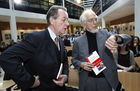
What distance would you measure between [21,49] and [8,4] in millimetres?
10392

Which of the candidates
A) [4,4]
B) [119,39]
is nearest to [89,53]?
[119,39]

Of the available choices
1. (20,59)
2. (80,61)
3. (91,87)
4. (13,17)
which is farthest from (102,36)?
(13,17)

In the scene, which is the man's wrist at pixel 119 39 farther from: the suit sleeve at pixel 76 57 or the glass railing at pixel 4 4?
the glass railing at pixel 4 4

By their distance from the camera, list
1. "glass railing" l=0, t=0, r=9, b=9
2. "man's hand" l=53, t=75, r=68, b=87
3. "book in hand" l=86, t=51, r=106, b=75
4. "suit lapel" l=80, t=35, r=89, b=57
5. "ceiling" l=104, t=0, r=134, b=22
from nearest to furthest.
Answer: "man's hand" l=53, t=75, r=68, b=87
"book in hand" l=86, t=51, r=106, b=75
"suit lapel" l=80, t=35, r=89, b=57
"ceiling" l=104, t=0, r=134, b=22
"glass railing" l=0, t=0, r=9, b=9

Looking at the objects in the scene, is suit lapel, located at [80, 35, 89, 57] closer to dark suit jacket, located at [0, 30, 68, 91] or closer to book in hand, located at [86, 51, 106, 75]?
book in hand, located at [86, 51, 106, 75]

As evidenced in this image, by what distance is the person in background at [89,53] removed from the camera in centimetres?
170

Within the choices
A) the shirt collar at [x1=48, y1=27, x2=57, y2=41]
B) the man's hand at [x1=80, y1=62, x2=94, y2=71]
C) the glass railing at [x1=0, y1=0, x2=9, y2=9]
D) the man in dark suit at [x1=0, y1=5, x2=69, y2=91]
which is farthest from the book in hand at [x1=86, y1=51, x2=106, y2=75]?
the glass railing at [x1=0, y1=0, x2=9, y2=9]

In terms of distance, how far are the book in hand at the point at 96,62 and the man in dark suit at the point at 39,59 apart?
1.27 ft

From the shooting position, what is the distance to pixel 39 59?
1.19m

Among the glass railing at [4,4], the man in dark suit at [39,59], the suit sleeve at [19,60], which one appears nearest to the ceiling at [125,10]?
the man in dark suit at [39,59]

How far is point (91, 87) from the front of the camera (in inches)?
69.7

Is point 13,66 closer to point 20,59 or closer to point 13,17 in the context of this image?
point 20,59

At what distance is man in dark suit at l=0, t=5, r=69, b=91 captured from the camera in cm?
103

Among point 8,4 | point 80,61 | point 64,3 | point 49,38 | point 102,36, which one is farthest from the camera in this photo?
point 64,3
